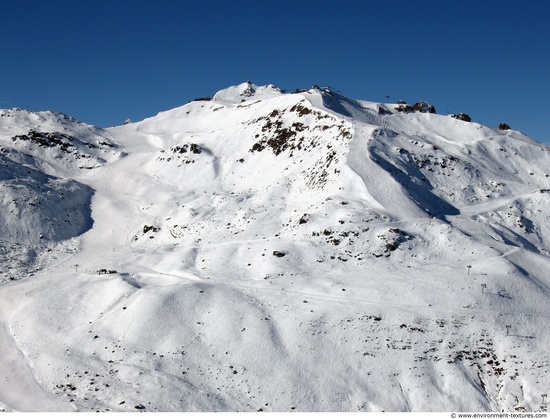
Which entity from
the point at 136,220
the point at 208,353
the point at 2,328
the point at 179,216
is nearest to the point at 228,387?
the point at 208,353

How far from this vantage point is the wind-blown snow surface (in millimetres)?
25188

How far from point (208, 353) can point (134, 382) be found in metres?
4.53

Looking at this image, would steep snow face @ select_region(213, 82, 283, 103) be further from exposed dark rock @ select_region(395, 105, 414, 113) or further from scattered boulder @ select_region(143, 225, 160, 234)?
scattered boulder @ select_region(143, 225, 160, 234)

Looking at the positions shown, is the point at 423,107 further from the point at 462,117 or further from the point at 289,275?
the point at 289,275

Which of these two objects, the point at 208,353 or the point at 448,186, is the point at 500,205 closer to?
the point at 448,186

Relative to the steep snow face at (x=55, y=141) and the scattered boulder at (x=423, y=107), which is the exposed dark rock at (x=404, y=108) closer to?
the scattered boulder at (x=423, y=107)

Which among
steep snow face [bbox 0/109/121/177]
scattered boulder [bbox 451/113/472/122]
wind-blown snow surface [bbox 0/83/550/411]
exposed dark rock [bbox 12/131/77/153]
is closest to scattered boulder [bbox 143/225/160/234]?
wind-blown snow surface [bbox 0/83/550/411]

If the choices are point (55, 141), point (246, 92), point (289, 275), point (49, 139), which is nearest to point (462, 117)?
point (289, 275)

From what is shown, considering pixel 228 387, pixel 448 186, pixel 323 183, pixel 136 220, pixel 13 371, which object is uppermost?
pixel 448 186

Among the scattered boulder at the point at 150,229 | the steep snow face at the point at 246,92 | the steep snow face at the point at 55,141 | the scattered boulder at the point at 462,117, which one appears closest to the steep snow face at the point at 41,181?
the steep snow face at the point at 55,141

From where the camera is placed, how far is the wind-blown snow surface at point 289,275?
25188 mm

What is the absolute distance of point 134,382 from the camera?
2481cm

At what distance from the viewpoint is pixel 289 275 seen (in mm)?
35062

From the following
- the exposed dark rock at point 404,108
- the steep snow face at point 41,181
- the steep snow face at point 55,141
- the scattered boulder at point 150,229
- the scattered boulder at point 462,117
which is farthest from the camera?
the exposed dark rock at point 404,108
